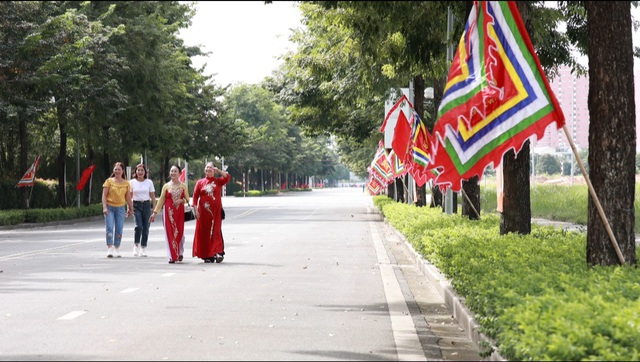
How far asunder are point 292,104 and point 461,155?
33737 millimetres

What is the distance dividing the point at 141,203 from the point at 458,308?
1061 cm

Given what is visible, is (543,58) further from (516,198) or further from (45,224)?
(45,224)

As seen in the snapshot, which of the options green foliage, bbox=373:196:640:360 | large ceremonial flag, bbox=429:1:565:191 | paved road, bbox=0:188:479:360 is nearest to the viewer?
green foliage, bbox=373:196:640:360

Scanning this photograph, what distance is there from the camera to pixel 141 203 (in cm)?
1988

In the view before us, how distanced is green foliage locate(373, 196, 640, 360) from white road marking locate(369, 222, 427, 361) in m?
0.61

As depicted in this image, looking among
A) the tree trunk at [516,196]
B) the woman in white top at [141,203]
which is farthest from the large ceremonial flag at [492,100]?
the woman in white top at [141,203]

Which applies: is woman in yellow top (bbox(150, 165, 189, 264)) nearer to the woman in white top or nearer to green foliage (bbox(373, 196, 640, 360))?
the woman in white top

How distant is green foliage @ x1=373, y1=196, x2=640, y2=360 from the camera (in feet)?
19.5

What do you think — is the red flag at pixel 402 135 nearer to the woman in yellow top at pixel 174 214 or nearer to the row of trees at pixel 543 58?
the row of trees at pixel 543 58

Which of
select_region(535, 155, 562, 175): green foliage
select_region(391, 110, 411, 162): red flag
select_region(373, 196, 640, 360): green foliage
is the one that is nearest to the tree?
select_region(535, 155, 562, 175): green foliage

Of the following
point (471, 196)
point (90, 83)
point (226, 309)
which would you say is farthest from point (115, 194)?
point (90, 83)

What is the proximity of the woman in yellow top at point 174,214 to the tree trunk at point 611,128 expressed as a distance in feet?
31.2

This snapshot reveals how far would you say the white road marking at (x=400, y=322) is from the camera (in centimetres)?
867

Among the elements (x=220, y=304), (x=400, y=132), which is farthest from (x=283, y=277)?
(x=400, y=132)
